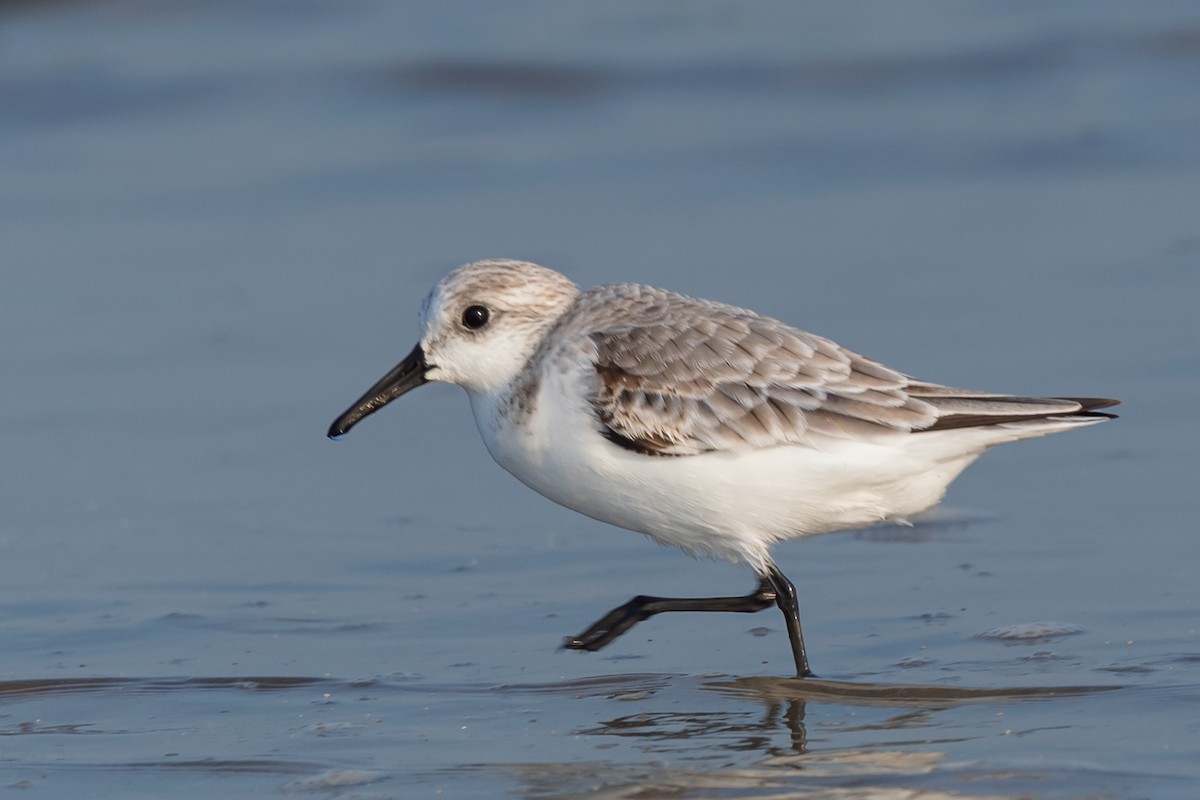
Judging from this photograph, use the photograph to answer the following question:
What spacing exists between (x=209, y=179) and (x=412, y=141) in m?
1.60

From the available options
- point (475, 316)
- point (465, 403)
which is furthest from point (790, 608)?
point (465, 403)

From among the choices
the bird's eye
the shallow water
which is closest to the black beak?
the bird's eye

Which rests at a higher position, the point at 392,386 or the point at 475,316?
the point at 475,316

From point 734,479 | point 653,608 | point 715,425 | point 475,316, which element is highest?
point 475,316

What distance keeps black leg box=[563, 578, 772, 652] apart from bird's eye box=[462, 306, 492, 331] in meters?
0.98

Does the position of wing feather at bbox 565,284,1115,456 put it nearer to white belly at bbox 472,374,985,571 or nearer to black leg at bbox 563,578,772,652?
white belly at bbox 472,374,985,571

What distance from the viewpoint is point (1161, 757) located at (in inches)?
181

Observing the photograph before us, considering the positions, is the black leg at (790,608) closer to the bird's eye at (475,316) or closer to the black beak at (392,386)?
the bird's eye at (475,316)

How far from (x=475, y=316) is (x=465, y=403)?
282cm

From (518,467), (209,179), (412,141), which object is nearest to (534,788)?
(518,467)

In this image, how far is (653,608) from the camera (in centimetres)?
562

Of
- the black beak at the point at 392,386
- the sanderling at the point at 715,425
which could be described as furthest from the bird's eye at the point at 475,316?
the black beak at the point at 392,386

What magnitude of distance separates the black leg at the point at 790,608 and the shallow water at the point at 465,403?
0.11 meters

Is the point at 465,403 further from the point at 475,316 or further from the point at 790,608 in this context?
the point at 790,608
